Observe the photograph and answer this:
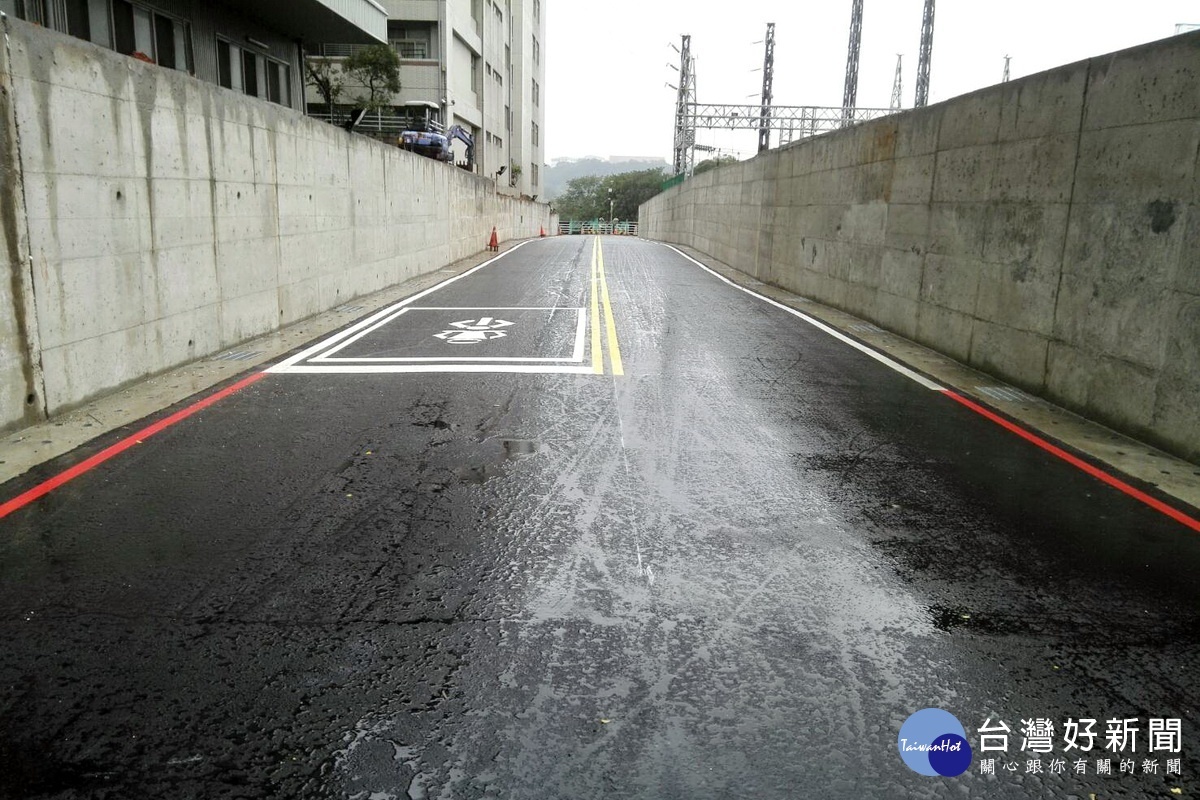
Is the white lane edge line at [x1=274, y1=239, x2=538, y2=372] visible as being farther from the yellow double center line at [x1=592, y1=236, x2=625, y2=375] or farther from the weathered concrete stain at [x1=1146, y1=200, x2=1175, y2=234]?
the weathered concrete stain at [x1=1146, y1=200, x2=1175, y2=234]

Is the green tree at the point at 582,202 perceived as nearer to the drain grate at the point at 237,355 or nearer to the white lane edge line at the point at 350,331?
the white lane edge line at the point at 350,331

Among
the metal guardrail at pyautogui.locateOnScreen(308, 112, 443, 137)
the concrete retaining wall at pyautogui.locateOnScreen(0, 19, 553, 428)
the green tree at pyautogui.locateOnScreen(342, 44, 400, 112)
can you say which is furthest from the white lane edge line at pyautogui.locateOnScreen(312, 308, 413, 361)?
the metal guardrail at pyautogui.locateOnScreen(308, 112, 443, 137)

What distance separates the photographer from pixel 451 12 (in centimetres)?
4578

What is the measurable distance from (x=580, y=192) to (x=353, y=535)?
159 meters

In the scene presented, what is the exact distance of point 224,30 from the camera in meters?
20.6

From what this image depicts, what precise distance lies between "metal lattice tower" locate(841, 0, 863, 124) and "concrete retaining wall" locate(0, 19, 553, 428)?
136 ft

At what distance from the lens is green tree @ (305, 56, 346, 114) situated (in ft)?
113

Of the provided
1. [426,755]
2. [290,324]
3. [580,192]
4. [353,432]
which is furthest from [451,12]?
[580,192]

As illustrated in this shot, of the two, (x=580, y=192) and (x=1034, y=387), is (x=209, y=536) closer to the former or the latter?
(x=1034, y=387)

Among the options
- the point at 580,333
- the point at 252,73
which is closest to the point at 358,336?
the point at 580,333

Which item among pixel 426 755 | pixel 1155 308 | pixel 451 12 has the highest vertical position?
pixel 451 12

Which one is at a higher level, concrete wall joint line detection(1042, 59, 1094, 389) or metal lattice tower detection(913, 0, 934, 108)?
metal lattice tower detection(913, 0, 934, 108)

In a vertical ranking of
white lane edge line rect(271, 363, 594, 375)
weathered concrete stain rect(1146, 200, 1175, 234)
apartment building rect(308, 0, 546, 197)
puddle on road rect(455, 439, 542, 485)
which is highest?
apartment building rect(308, 0, 546, 197)

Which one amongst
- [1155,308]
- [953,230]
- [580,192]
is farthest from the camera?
[580,192]
